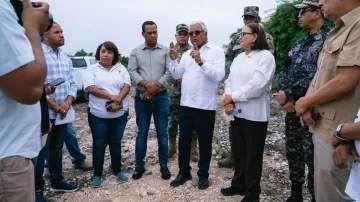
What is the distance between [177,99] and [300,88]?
2.15m

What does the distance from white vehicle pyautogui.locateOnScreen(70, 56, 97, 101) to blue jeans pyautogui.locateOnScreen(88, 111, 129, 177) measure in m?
6.61

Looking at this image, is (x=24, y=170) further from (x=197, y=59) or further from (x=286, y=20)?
(x=286, y=20)

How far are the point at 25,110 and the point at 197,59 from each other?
2.21 metres

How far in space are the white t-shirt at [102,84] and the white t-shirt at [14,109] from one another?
7.08 feet

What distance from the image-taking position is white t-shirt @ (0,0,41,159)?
1.16 m

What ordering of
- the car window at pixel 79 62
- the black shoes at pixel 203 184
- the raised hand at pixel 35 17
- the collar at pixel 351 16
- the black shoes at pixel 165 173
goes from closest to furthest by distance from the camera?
the raised hand at pixel 35 17 → the collar at pixel 351 16 → the black shoes at pixel 203 184 → the black shoes at pixel 165 173 → the car window at pixel 79 62

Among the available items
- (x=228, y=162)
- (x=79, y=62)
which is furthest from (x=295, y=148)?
(x=79, y=62)

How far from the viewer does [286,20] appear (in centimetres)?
998

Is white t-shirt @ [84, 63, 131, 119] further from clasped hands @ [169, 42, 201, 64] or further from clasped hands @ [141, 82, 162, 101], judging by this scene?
clasped hands @ [169, 42, 201, 64]

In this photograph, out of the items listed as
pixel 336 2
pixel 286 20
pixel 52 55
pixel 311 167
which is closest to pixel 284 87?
pixel 311 167

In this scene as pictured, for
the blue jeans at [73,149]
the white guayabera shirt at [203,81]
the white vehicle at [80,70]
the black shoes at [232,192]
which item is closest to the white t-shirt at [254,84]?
the white guayabera shirt at [203,81]

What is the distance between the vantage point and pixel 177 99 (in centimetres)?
456

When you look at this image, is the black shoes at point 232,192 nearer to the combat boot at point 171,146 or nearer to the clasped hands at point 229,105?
the clasped hands at point 229,105

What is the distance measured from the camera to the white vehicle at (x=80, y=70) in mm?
10037
